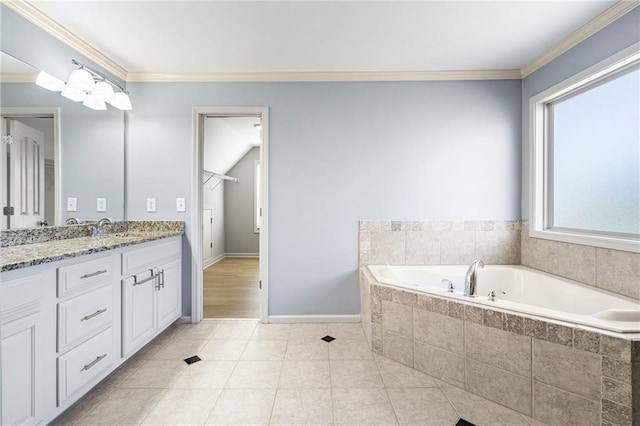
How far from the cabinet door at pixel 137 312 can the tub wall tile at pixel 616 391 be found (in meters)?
→ 2.57

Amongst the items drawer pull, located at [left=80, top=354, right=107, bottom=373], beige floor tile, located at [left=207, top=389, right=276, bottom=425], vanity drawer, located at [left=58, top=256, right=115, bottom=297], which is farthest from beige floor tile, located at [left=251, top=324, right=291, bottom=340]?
vanity drawer, located at [left=58, top=256, right=115, bottom=297]

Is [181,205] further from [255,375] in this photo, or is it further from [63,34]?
[255,375]

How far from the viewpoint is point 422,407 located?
59.6 inches

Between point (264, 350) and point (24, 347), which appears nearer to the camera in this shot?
point (24, 347)

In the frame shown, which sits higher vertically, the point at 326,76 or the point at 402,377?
the point at 326,76

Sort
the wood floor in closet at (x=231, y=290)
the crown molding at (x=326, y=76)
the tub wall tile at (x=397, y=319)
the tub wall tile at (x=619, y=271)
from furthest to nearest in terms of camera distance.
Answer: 1. the wood floor in closet at (x=231, y=290)
2. the crown molding at (x=326, y=76)
3. the tub wall tile at (x=397, y=319)
4. the tub wall tile at (x=619, y=271)

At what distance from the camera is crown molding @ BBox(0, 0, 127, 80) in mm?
1723

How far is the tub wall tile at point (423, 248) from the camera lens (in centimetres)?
260

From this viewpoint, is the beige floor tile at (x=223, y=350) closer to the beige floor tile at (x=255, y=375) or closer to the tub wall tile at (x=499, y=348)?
the beige floor tile at (x=255, y=375)

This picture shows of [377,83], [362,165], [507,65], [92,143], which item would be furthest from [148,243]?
[507,65]

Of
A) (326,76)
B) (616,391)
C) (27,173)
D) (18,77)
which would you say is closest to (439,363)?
(616,391)

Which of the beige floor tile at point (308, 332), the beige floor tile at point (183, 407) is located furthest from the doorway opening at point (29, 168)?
the beige floor tile at point (308, 332)

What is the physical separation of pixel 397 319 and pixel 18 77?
284cm

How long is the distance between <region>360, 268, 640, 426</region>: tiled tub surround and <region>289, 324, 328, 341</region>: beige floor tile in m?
0.51
